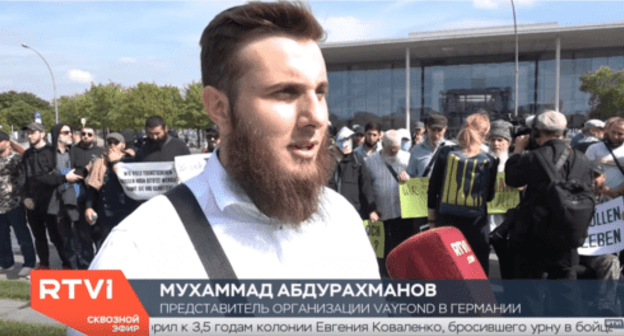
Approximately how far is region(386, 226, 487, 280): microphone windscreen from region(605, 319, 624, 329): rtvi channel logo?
115 cm

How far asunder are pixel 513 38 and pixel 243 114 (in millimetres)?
35088

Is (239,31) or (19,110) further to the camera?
(19,110)

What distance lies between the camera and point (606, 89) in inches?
1257

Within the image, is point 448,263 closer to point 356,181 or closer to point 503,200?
point 356,181

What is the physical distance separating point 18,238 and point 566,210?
661 cm

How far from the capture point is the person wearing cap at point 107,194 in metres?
5.00

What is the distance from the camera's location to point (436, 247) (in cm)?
145

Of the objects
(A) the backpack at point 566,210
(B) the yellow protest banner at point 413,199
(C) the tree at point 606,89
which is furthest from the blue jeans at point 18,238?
(C) the tree at point 606,89

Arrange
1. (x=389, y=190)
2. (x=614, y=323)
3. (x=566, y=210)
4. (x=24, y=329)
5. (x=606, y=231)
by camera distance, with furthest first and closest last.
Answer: (x=389, y=190) < (x=606, y=231) < (x=24, y=329) < (x=566, y=210) < (x=614, y=323)

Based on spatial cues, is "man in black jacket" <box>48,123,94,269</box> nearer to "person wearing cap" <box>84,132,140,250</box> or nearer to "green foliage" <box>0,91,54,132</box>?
"person wearing cap" <box>84,132,140,250</box>

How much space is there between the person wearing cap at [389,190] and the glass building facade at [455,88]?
27.0 m

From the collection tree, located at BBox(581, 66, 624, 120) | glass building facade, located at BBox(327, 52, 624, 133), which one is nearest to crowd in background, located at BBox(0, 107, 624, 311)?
glass building facade, located at BBox(327, 52, 624, 133)

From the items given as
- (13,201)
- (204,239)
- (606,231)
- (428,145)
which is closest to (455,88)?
(428,145)

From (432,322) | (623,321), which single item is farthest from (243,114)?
(623,321)
